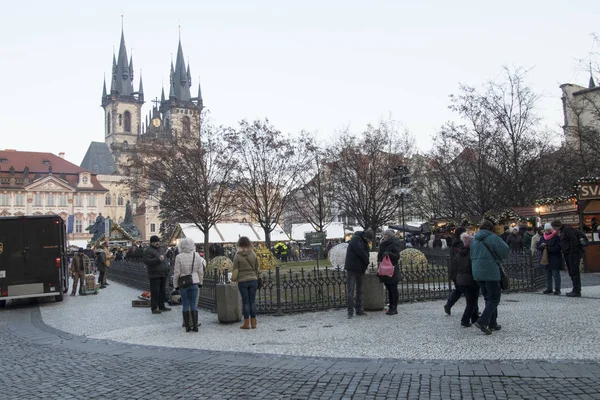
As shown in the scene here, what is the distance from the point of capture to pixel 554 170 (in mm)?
35281

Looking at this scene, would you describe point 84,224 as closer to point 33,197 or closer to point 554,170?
point 33,197

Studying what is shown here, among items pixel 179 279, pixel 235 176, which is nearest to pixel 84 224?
pixel 235 176

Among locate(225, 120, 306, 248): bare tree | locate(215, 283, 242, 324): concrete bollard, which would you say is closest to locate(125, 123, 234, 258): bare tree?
locate(225, 120, 306, 248): bare tree

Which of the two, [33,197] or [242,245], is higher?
[33,197]

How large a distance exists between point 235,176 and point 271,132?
3.98 m

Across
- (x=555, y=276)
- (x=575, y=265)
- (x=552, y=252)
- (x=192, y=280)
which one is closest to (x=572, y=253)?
(x=575, y=265)

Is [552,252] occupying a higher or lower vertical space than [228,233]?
lower

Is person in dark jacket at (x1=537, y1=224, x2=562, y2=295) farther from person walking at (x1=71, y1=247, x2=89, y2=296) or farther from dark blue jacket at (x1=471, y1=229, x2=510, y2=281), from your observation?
person walking at (x1=71, y1=247, x2=89, y2=296)

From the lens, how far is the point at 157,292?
13586 mm

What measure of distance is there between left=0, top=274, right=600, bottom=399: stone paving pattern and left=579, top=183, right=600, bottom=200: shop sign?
37.2 ft

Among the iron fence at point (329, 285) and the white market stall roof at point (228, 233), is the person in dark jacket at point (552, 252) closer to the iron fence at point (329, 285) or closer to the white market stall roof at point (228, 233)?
the iron fence at point (329, 285)

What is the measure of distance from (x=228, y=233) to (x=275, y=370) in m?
35.5

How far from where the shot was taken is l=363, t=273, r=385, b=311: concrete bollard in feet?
39.6

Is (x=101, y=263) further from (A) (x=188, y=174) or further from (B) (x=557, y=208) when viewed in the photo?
(B) (x=557, y=208)
